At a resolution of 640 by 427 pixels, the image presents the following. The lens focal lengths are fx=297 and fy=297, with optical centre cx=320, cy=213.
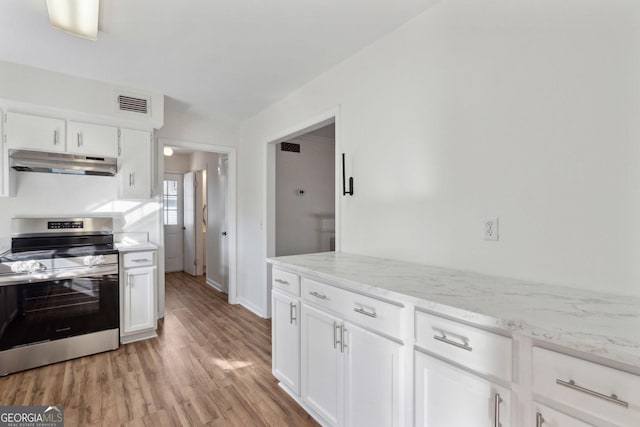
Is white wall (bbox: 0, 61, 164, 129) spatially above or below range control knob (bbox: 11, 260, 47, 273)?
above

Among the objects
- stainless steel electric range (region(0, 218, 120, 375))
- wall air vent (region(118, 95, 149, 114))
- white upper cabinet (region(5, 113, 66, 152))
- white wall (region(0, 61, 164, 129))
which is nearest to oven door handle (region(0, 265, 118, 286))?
stainless steel electric range (region(0, 218, 120, 375))

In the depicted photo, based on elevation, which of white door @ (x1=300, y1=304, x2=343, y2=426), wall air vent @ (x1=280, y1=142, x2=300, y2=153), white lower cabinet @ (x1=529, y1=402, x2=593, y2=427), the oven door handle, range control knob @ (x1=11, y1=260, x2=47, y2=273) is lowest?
white door @ (x1=300, y1=304, x2=343, y2=426)

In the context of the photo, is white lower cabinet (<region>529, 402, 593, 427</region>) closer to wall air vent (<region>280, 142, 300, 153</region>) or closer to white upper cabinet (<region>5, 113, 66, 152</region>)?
wall air vent (<region>280, 142, 300, 153</region>)

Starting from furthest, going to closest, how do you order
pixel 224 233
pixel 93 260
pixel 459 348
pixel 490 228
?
1. pixel 224 233
2. pixel 93 260
3. pixel 490 228
4. pixel 459 348

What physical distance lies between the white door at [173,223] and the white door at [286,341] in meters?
4.83

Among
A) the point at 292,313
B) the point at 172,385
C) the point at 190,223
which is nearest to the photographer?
→ the point at 292,313

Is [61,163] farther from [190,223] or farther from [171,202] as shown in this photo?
[171,202]

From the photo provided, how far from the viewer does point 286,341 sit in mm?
2045

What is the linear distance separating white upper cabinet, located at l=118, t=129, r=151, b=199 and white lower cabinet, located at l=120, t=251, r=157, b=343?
698 mm

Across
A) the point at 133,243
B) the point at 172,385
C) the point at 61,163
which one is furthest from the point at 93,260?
the point at 172,385

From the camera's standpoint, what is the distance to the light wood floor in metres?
1.88

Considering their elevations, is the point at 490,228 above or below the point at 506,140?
below

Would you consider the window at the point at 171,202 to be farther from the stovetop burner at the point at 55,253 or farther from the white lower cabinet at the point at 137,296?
the white lower cabinet at the point at 137,296

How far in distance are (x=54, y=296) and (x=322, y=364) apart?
2438 millimetres
